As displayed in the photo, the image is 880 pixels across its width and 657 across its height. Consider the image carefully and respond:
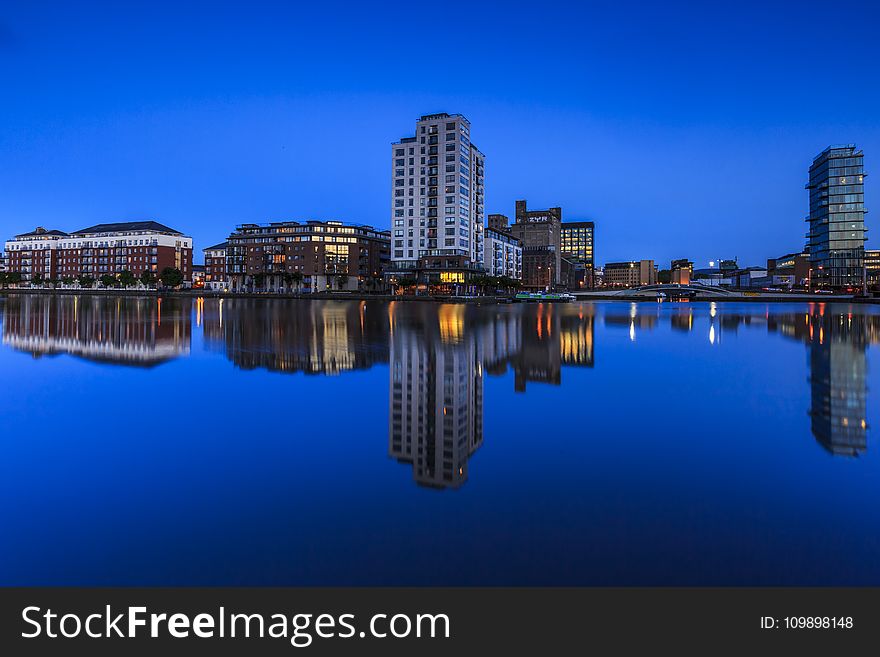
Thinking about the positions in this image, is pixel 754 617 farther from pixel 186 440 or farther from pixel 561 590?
pixel 186 440

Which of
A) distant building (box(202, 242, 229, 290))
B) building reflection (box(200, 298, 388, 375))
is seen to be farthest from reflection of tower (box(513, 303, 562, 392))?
distant building (box(202, 242, 229, 290))

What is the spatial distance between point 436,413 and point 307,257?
143169 mm

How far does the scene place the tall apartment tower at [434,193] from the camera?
125 m

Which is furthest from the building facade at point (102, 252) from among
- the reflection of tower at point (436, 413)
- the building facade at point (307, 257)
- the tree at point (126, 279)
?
the reflection of tower at point (436, 413)

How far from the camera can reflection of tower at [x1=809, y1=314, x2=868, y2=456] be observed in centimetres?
978

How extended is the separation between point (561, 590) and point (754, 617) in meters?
1.65

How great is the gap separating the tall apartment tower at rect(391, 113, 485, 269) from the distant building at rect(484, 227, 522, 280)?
93.5 ft

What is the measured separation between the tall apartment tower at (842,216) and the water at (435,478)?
540 feet

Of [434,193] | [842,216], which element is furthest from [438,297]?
[842,216]

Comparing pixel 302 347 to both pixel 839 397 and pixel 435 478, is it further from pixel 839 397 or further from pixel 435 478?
pixel 839 397

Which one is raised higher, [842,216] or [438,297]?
[842,216]

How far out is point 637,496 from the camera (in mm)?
6836

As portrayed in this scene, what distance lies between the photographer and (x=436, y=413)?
449 inches

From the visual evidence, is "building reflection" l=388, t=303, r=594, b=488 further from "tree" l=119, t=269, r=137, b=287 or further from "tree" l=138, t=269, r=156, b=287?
"tree" l=119, t=269, r=137, b=287
